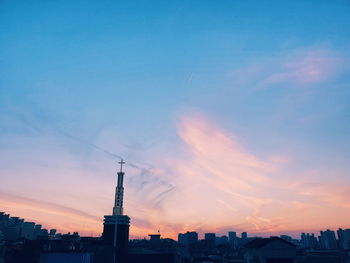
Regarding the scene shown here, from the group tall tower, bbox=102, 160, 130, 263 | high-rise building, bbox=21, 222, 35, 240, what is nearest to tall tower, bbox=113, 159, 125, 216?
tall tower, bbox=102, 160, 130, 263

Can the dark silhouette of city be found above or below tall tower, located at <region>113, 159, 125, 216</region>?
below

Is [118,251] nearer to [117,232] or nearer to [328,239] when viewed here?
[117,232]

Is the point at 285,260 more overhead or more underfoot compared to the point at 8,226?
more underfoot

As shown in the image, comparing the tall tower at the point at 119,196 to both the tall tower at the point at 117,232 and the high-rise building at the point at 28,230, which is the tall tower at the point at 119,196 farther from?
the high-rise building at the point at 28,230

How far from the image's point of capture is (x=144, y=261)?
71.5 metres

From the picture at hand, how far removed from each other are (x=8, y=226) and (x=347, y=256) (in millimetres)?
139945

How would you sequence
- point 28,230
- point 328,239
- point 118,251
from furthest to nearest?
point 328,239 < point 28,230 < point 118,251

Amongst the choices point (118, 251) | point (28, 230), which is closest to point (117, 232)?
point (118, 251)

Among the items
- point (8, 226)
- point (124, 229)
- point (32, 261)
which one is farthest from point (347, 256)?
point (8, 226)

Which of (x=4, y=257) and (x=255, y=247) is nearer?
(x=4, y=257)

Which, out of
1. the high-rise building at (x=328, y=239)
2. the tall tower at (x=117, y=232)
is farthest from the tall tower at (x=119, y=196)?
the high-rise building at (x=328, y=239)

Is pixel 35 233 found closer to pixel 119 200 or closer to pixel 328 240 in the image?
pixel 119 200

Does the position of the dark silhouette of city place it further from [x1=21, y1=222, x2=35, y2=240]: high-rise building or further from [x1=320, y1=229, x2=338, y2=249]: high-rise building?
[x1=320, y1=229, x2=338, y2=249]: high-rise building

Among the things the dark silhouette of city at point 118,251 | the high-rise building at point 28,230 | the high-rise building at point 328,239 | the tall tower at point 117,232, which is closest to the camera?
the dark silhouette of city at point 118,251
